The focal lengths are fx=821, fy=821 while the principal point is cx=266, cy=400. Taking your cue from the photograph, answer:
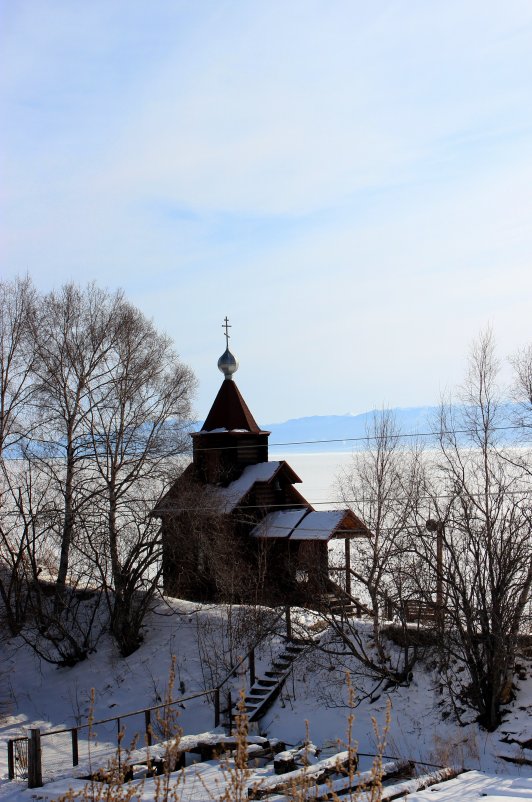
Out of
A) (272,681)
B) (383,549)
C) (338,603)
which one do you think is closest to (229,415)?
(383,549)

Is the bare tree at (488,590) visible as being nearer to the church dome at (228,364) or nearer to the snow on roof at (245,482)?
the snow on roof at (245,482)

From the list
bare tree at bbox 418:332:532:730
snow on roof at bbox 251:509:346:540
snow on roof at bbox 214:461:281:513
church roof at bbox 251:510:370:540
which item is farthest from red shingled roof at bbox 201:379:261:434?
bare tree at bbox 418:332:532:730

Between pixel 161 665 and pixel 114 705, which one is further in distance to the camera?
pixel 161 665

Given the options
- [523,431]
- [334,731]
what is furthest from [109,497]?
[523,431]

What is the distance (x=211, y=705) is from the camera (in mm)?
21891

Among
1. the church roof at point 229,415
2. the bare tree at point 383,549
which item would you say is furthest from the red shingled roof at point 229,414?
the bare tree at point 383,549

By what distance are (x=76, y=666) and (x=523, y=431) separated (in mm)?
16734

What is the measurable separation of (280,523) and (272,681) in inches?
338

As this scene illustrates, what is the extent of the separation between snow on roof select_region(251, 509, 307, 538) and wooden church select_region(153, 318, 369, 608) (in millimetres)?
37

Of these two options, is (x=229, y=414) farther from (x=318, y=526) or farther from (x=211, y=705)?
(x=211, y=705)

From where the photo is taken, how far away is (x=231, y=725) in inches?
798

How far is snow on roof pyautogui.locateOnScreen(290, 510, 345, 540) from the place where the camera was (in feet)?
92.2

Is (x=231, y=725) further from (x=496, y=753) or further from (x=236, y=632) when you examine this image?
(x=496, y=753)

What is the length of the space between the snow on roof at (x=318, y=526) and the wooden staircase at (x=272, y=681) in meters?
5.01
